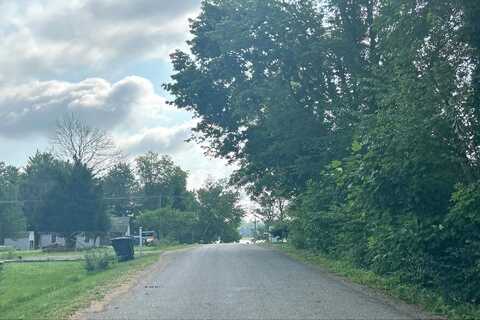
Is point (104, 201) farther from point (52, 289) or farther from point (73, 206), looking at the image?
point (52, 289)

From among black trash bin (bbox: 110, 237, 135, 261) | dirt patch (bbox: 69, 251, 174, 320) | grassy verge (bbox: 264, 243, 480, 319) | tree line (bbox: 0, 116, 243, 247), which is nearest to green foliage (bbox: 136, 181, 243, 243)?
tree line (bbox: 0, 116, 243, 247)

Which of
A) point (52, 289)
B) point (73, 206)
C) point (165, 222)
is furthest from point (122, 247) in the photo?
point (73, 206)

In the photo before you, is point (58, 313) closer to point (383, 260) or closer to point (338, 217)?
point (383, 260)

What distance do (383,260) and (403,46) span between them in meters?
5.07

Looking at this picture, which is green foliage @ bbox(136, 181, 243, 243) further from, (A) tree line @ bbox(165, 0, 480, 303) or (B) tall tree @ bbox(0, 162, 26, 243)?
(A) tree line @ bbox(165, 0, 480, 303)

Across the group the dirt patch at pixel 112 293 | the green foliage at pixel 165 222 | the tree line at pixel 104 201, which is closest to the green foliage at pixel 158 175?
the tree line at pixel 104 201

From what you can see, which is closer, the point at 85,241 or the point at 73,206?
the point at 73,206

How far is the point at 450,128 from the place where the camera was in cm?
1291

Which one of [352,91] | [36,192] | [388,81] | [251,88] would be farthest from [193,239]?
[388,81]

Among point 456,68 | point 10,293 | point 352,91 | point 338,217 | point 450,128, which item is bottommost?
point 10,293

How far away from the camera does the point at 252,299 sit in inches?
509

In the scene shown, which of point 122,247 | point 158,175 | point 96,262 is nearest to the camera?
point 96,262

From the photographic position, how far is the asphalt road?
35.9 ft

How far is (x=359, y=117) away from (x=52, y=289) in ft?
39.7
